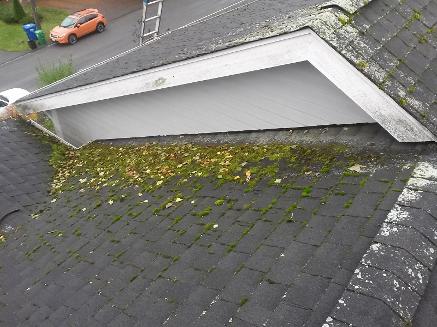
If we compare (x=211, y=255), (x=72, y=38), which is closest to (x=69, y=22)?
(x=72, y=38)

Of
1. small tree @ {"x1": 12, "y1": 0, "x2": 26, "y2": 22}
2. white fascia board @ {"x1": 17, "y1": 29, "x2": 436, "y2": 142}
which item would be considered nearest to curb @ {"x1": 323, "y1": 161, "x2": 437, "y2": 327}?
white fascia board @ {"x1": 17, "y1": 29, "x2": 436, "y2": 142}

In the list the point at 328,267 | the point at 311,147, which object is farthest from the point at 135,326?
the point at 311,147

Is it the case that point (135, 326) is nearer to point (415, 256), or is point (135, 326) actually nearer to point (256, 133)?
point (415, 256)

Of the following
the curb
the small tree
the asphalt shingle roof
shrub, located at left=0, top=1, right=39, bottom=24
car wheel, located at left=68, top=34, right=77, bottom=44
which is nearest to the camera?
the curb

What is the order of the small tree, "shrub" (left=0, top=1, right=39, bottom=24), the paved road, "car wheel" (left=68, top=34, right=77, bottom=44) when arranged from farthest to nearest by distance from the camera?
1. "shrub" (left=0, top=1, right=39, bottom=24)
2. the small tree
3. "car wheel" (left=68, top=34, right=77, bottom=44)
4. the paved road

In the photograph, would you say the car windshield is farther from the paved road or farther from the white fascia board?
the white fascia board
